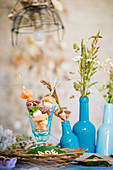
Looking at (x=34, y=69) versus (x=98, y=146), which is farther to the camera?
(x=34, y=69)

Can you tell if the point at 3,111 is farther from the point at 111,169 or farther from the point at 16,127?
the point at 111,169

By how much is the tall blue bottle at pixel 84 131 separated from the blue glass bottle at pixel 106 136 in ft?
0.12

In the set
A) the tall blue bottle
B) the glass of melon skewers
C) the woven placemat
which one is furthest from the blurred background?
the woven placemat

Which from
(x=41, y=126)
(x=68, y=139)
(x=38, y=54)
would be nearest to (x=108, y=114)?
(x=68, y=139)

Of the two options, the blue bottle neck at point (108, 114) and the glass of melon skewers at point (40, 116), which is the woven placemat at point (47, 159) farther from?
the blue bottle neck at point (108, 114)

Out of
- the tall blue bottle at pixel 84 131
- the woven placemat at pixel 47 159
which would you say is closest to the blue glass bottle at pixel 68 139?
the tall blue bottle at pixel 84 131

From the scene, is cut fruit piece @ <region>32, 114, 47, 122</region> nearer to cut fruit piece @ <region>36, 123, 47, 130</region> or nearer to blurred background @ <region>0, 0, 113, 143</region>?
cut fruit piece @ <region>36, 123, 47, 130</region>

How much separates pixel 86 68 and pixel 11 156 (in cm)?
54

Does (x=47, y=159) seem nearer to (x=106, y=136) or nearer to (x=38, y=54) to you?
(x=106, y=136)

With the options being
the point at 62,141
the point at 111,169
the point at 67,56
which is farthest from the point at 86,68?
the point at 67,56

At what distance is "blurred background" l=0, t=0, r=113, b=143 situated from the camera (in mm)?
2123

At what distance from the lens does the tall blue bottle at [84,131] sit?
1.11m

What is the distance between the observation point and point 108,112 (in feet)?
3.71

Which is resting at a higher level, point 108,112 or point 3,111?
point 108,112
